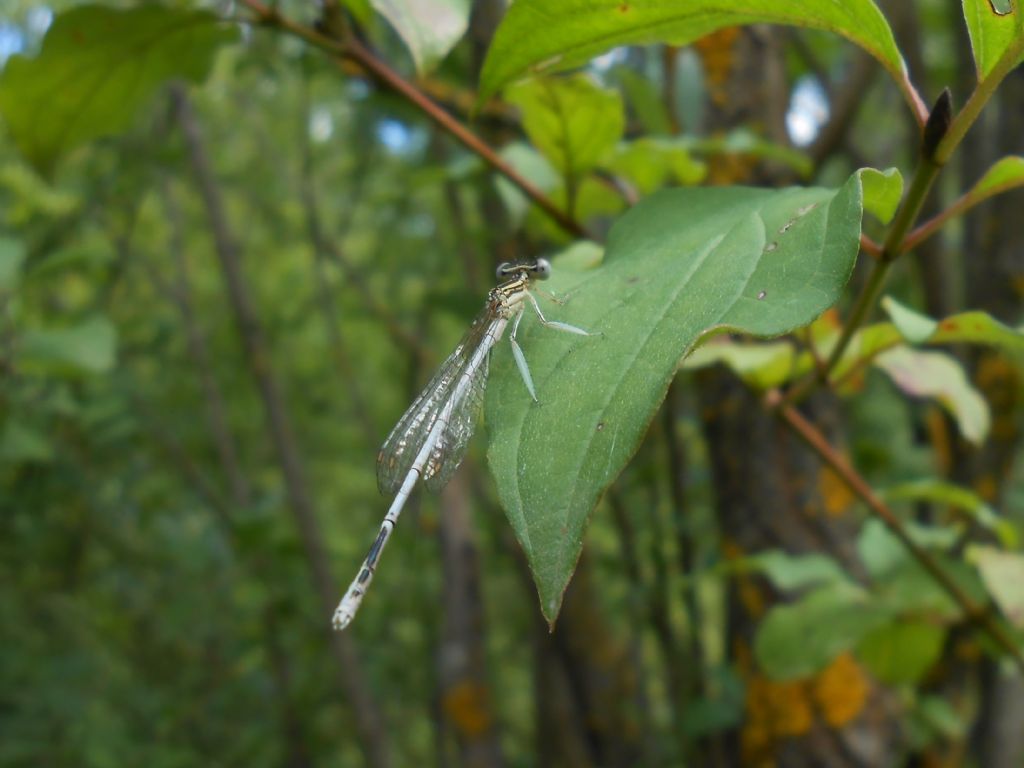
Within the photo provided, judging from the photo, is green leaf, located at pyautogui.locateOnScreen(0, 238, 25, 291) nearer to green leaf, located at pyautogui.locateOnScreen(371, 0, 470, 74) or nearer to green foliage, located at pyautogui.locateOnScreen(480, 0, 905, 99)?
green leaf, located at pyautogui.locateOnScreen(371, 0, 470, 74)

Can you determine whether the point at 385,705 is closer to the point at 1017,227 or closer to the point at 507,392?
the point at 1017,227

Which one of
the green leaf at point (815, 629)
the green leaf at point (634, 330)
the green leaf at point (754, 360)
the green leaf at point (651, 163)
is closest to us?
the green leaf at point (634, 330)

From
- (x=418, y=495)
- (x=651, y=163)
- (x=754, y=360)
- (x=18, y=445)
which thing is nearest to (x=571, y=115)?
(x=651, y=163)


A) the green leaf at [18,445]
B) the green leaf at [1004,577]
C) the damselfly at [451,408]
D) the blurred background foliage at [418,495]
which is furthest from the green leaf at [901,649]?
the green leaf at [18,445]

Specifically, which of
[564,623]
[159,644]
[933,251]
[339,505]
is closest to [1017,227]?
[933,251]

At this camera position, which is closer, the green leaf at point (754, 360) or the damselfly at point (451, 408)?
the green leaf at point (754, 360)

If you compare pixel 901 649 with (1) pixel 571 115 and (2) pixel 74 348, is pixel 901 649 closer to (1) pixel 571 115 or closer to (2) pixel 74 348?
(1) pixel 571 115

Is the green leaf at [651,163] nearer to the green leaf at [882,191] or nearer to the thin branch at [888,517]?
the thin branch at [888,517]
